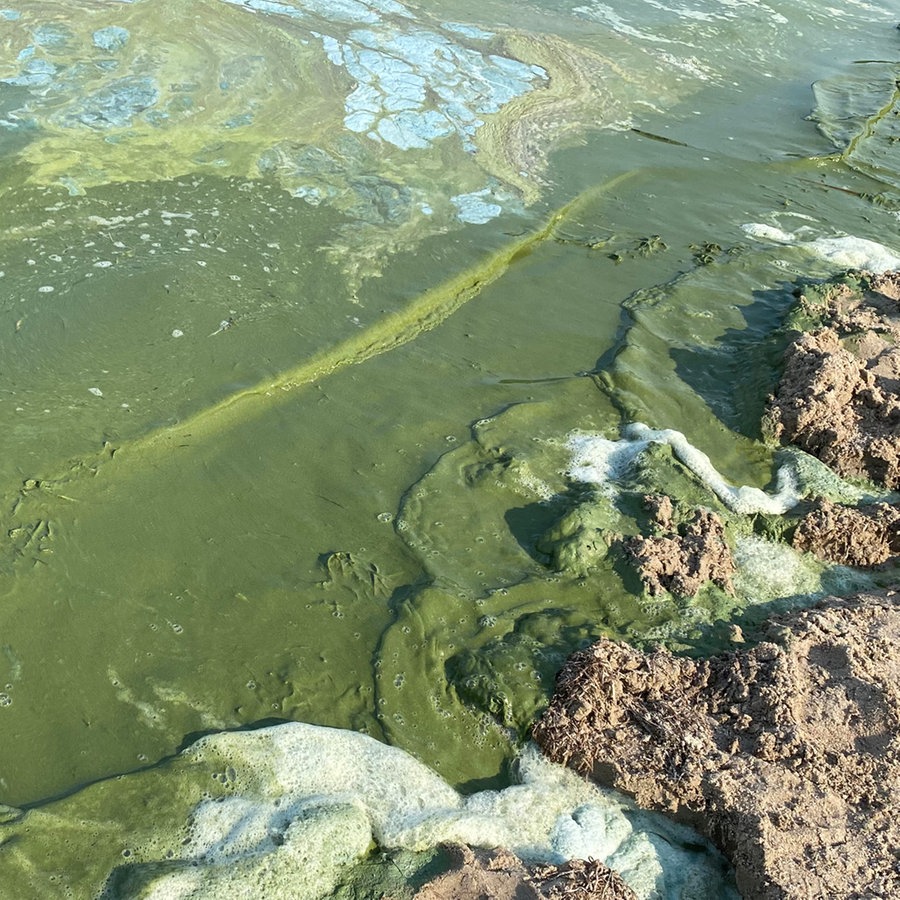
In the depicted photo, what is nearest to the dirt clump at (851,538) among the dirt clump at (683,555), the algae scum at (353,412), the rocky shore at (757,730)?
the rocky shore at (757,730)

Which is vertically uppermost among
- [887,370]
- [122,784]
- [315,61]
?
[315,61]

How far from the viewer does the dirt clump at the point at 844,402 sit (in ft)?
15.8

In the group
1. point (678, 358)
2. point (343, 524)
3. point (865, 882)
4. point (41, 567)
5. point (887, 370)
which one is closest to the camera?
point (865, 882)

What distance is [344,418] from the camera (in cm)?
479

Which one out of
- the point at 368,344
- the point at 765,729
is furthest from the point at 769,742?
the point at 368,344

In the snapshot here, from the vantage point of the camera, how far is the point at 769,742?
3.28 metres

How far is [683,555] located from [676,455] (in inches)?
31.9

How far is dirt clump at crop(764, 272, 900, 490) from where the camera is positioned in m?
4.82

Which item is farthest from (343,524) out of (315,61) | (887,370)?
(315,61)

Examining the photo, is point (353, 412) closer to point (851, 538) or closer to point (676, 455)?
point (676, 455)

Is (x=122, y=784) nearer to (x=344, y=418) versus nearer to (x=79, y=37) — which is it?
(x=344, y=418)

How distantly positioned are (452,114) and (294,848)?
6.51 meters

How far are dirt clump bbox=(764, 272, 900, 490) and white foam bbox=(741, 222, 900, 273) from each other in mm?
1388

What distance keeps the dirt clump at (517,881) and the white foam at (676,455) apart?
6.60 feet
